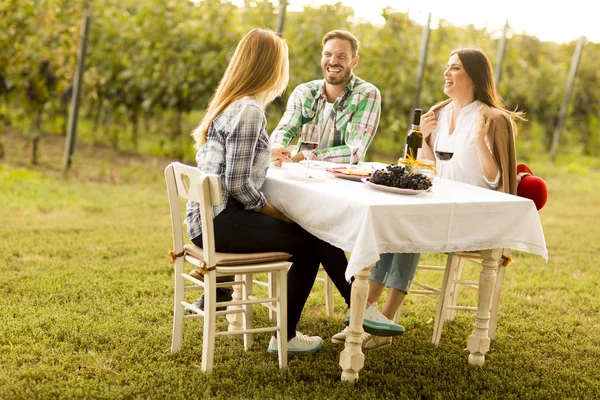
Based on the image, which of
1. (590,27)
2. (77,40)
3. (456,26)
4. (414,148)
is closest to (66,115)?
(77,40)

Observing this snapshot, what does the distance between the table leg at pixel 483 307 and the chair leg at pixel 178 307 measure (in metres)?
1.21

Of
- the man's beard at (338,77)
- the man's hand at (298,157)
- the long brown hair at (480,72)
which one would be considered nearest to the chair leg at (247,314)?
the man's hand at (298,157)

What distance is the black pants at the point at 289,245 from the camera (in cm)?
272

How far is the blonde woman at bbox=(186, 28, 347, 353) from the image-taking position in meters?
2.67

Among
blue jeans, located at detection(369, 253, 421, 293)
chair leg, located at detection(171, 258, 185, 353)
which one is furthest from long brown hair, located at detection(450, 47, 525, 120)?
chair leg, located at detection(171, 258, 185, 353)

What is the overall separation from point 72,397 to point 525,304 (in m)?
2.51

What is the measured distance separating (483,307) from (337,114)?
4.39 ft

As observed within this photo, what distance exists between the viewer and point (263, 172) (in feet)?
9.18

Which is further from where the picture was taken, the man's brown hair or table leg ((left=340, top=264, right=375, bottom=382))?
the man's brown hair

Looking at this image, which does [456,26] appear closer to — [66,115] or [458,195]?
[66,115]

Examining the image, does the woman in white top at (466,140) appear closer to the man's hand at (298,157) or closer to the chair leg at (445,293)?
the chair leg at (445,293)

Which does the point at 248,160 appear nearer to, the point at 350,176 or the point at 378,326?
the point at 350,176

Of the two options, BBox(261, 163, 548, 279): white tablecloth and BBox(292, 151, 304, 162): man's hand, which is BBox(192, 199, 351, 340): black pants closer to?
BBox(261, 163, 548, 279): white tablecloth

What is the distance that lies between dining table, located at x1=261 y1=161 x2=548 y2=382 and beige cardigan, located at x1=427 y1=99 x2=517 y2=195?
235mm
